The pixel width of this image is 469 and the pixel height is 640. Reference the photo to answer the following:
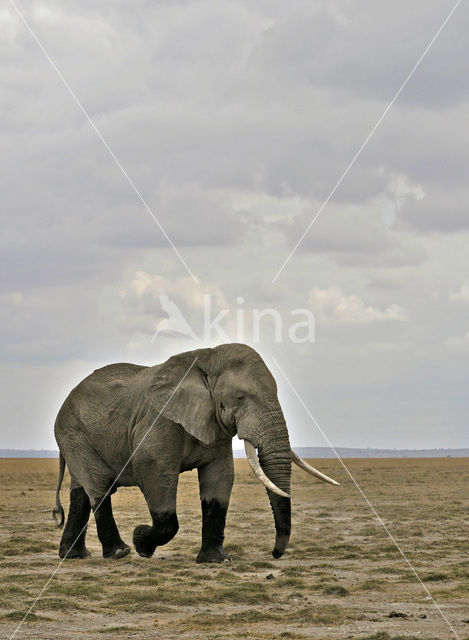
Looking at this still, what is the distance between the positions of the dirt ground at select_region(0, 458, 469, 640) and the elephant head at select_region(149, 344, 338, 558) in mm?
1699

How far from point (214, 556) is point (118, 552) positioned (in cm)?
210

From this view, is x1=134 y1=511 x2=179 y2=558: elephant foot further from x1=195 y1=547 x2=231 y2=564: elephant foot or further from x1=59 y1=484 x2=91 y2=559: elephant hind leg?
x1=59 y1=484 x2=91 y2=559: elephant hind leg

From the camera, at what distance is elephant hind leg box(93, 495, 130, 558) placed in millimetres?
19469

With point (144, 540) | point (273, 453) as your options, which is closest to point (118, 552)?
point (144, 540)

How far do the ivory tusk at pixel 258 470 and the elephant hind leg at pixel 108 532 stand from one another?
3.99m

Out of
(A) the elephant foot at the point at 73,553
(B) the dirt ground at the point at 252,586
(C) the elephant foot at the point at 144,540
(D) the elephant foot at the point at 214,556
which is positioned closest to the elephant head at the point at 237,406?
(B) the dirt ground at the point at 252,586

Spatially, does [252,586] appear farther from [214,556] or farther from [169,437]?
[169,437]

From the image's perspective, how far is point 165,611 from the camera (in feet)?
45.5

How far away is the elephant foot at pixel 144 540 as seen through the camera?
18.2m

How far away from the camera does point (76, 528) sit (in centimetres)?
2030

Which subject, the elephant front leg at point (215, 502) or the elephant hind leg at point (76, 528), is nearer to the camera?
the elephant front leg at point (215, 502)

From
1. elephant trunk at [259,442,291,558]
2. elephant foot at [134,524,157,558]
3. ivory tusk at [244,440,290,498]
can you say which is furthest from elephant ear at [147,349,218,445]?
elephant foot at [134,524,157,558]

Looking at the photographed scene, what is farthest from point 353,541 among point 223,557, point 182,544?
point 223,557

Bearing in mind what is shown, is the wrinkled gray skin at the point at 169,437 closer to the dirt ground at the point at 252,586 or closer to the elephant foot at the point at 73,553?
the elephant foot at the point at 73,553
